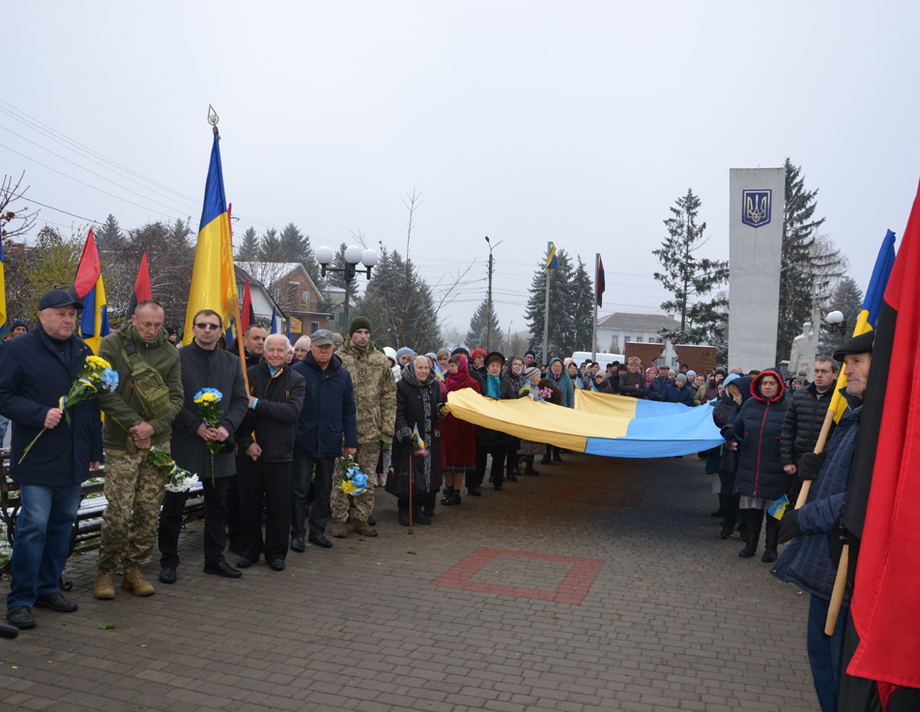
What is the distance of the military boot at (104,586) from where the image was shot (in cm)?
556

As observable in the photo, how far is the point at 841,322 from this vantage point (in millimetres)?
23281

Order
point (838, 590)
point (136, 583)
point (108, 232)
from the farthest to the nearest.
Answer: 1. point (108, 232)
2. point (136, 583)
3. point (838, 590)

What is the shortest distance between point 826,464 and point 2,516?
6.00m

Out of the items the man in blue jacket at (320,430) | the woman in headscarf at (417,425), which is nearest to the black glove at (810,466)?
the man in blue jacket at (320,430)

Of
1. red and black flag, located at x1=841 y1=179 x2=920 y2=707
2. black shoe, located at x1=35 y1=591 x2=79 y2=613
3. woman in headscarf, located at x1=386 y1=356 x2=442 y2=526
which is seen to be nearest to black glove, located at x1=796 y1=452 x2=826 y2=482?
red and black flag, located at x1=841 y1=179 x2=920 y2=707

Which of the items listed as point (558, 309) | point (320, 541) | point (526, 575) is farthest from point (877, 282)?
point (558, 309)

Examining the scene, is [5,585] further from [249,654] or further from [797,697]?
[797,697]

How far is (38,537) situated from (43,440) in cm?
65

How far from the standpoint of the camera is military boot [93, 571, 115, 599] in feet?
18.2

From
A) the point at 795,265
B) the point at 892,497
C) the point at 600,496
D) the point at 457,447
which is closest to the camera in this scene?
the point at 892,497

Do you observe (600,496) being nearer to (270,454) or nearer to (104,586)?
(270,454)

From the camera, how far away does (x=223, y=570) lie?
6.39 metres

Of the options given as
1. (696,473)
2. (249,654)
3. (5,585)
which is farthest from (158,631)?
(696,473)

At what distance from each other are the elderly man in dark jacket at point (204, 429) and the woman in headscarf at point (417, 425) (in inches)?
103
